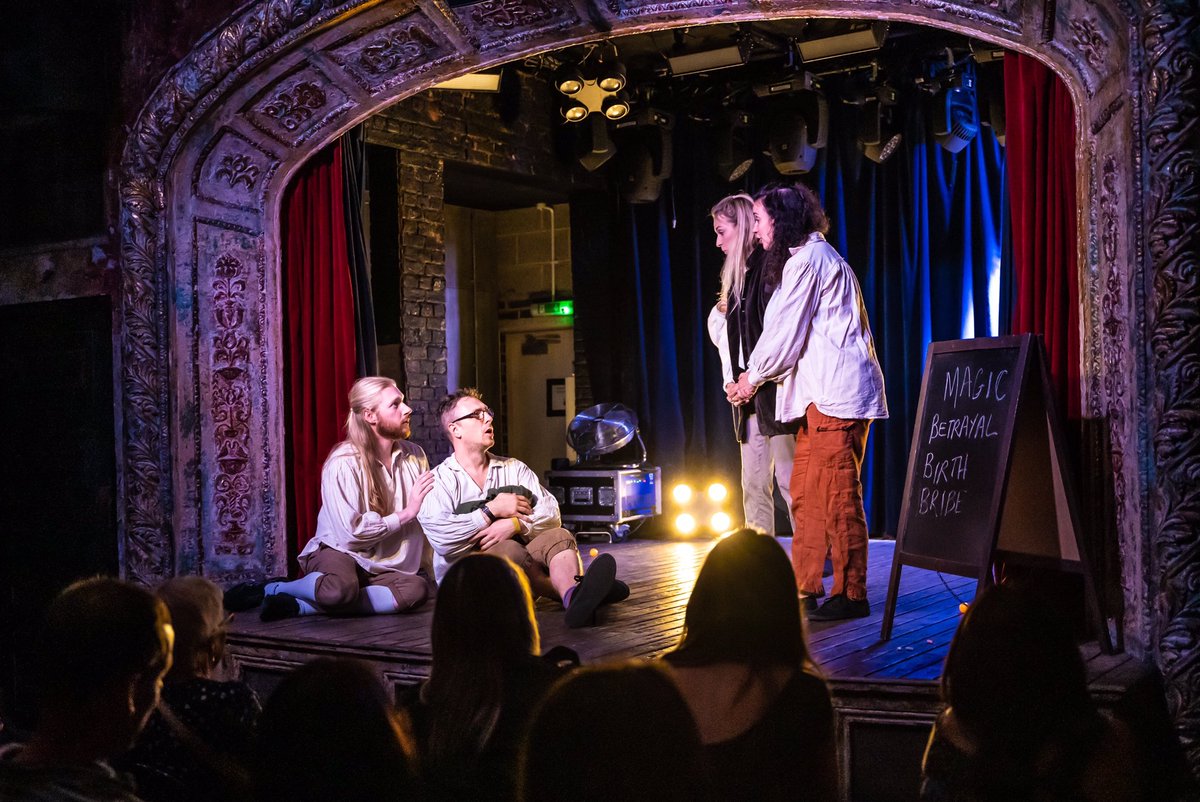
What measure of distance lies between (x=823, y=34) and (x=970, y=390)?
360 cm

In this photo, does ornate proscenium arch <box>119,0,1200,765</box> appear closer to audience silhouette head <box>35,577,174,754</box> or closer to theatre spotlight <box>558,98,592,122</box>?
theatre spotlight <box>558,98,592,122</box>

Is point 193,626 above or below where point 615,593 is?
above

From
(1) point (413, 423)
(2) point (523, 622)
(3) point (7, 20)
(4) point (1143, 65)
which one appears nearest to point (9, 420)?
(3) point (7, 20)

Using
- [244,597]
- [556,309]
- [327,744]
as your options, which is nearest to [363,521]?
[244,597]

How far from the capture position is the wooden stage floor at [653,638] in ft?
10.7

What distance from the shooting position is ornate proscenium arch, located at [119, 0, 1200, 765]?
3082 millimetres

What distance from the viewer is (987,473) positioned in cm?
360

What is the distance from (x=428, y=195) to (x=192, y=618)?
522cm

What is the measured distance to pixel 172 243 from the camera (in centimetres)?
499

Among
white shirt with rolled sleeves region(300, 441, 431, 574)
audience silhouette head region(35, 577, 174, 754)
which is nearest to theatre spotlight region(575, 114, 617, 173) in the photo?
white shirt with rolled sleeves region(300, 441, 431, 574)

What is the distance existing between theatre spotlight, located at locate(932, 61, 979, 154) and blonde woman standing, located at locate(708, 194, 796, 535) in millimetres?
2223

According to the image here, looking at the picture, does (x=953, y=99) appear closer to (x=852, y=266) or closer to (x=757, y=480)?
(x=852, y=266)

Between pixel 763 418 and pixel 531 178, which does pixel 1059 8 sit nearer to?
pixel 763 418

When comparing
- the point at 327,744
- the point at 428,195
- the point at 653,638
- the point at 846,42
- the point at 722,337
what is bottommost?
the point at 653,638
